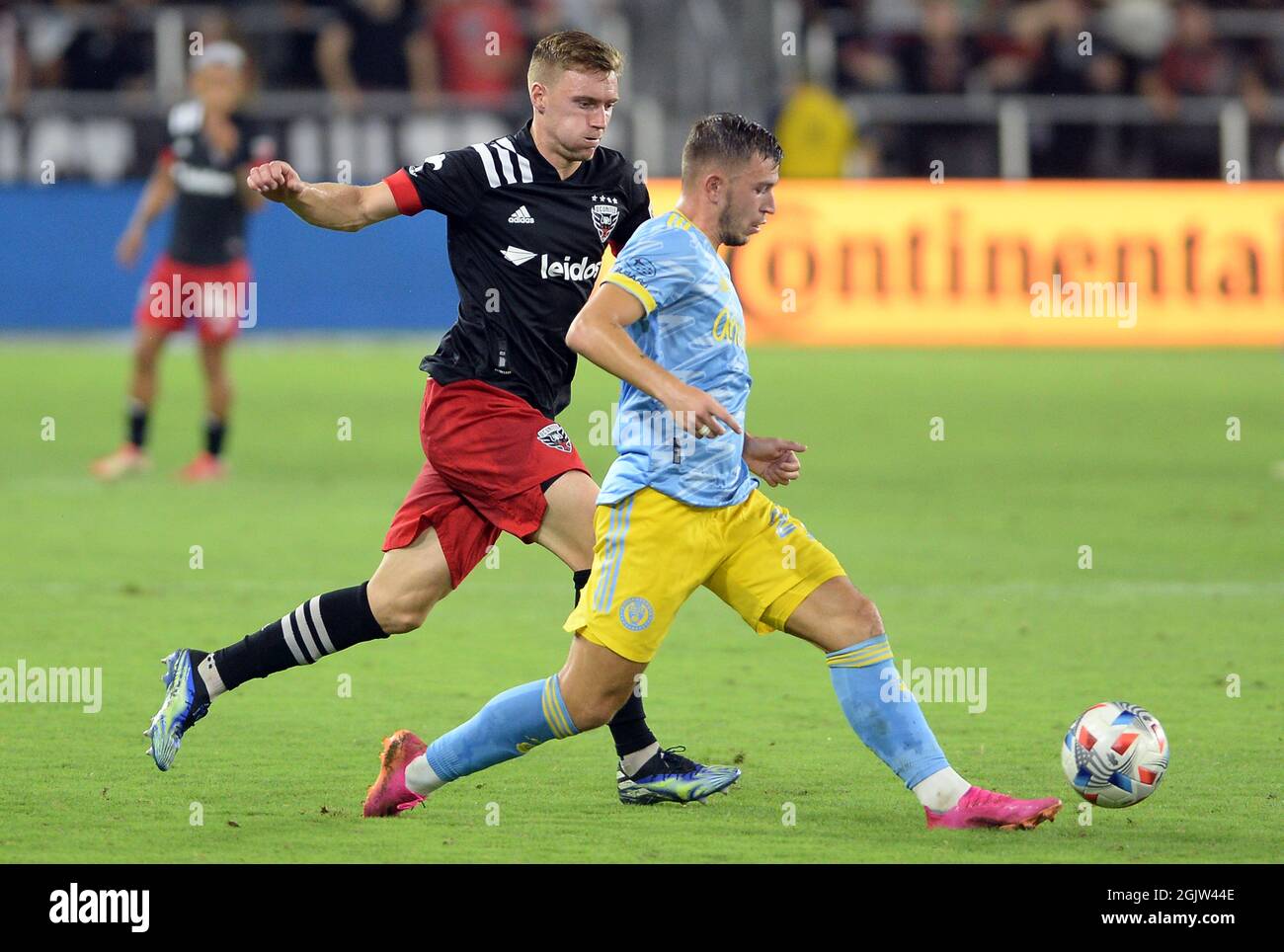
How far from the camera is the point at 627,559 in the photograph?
5.41 m

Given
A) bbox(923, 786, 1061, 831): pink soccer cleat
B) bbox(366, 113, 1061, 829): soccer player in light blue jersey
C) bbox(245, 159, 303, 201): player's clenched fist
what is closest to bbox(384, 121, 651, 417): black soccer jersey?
bbox(245, 159, 303, 201): player's clenched fist

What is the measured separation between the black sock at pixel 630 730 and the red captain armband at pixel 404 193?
1.15 m

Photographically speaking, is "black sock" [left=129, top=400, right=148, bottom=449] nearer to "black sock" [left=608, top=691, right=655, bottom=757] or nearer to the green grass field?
the green grass field

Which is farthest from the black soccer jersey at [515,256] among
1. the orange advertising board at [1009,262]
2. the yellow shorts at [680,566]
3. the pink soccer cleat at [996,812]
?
the orange advertising board at [1009,262]

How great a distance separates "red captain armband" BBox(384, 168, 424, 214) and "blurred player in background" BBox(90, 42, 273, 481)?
709 cm

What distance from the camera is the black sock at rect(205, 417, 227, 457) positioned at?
42.9 feet

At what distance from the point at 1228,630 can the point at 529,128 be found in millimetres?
3892

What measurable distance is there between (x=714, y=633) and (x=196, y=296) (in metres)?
5.75

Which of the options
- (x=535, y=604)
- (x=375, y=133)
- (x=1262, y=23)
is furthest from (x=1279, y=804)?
(x=1262, y=23)

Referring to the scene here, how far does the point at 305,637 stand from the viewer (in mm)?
6156

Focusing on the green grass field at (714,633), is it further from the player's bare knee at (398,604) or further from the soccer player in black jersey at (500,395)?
the player's bare knee at (398,604)

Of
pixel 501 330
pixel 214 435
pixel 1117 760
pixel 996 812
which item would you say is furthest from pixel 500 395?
pixel 214 435

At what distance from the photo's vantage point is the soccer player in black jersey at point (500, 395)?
6.08 metres
